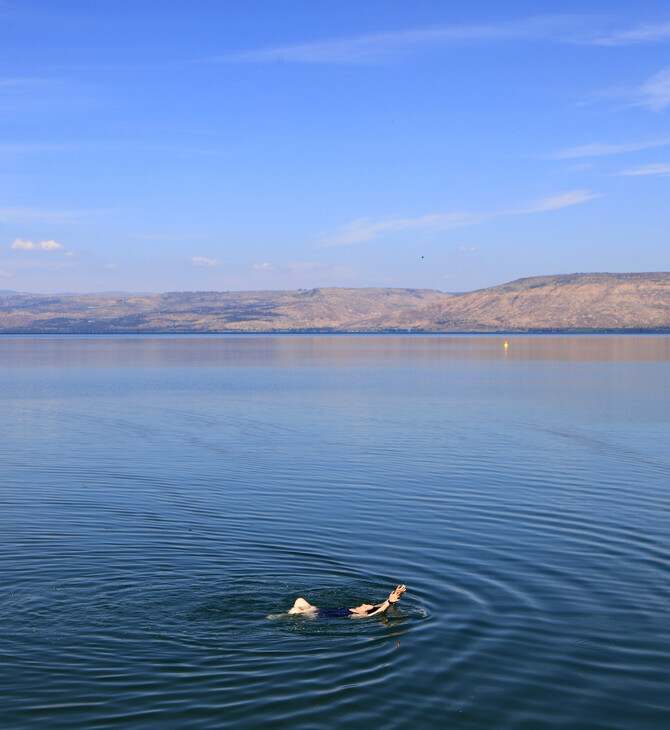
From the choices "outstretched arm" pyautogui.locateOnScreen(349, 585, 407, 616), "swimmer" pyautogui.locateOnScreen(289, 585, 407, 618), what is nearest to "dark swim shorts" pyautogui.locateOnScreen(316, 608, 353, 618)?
"swimmer" pyautogui.locateOnScreen(289, 585, 407, 618)

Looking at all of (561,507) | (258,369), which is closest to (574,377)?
(258,369)

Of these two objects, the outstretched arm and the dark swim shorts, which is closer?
the outstretched arm

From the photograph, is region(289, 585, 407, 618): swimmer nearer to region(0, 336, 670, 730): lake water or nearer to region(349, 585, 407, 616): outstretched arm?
region(349, 585, 407, 616): outstretched arm

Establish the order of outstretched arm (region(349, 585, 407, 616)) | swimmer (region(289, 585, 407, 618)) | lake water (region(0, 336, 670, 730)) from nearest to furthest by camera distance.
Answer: lake water (region(0, 336, 670, 730)) < outstretched arm (region(349, 585, 407, 616)) < swimmer (region(289, 585, 407, 618))

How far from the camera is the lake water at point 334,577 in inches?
554

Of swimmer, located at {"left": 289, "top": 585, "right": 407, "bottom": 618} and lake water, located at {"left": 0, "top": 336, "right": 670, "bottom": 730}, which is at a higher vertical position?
swimmer, located at {"left": 289, "top": 585, "right": 407, "bottom": 618}

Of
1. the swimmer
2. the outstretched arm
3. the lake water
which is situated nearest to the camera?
the lake water

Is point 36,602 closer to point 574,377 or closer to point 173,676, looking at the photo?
point 173,676

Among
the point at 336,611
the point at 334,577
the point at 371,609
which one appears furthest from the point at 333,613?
the point at 334,577

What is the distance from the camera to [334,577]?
20344 millimetres

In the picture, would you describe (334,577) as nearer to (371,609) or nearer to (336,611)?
(336,611)

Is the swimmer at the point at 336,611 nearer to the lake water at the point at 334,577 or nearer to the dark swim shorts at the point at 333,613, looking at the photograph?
the dark swim shorts at the point at 333,613

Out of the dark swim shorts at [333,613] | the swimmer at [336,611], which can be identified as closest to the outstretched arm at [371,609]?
the swimmer at [336,611]

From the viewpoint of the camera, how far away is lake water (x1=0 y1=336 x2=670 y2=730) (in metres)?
14.1
